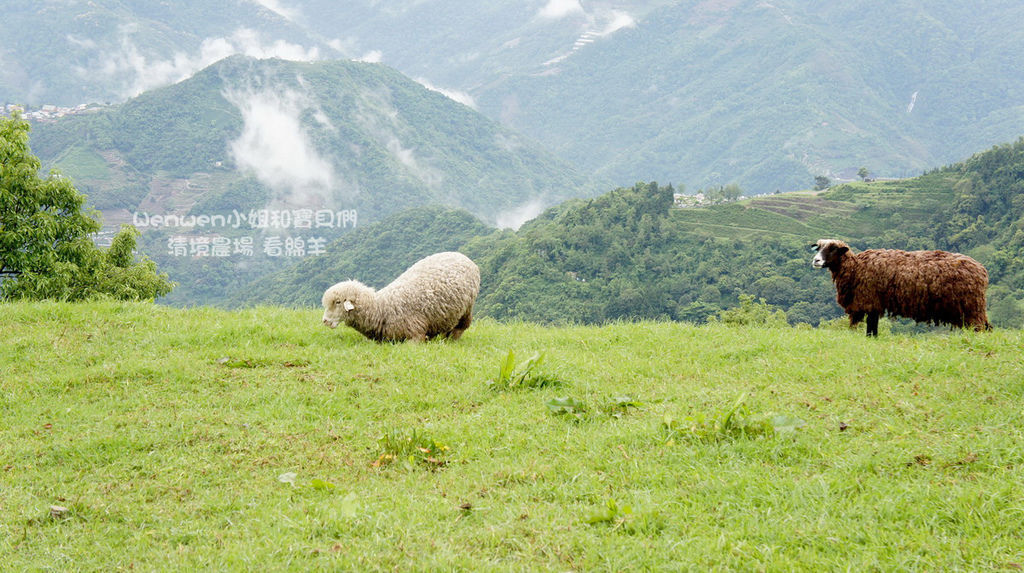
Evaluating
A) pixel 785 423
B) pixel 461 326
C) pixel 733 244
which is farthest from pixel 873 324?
pixel 733 244

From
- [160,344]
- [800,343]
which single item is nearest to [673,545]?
[800,343]

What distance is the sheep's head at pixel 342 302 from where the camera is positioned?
468 inches

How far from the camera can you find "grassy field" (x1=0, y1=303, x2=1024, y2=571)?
4777 millimetres

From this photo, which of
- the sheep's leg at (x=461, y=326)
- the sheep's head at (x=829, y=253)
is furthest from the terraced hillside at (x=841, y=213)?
the sheep's leg at (x=461, y=326)

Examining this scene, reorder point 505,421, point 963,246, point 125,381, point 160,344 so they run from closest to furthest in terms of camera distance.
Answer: point 505,421 → point 125,381 → point 160,344 → point 963,246

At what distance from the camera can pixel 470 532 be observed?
505 centimetres

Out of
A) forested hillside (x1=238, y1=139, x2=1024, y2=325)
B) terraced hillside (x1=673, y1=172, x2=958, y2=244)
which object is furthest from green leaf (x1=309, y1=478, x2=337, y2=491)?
terraced hillside (x1=673, y1=172, x2=958, y2=244)

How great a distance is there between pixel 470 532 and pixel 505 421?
110 inches

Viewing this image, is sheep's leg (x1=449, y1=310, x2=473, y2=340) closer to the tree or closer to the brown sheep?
the brown sheep

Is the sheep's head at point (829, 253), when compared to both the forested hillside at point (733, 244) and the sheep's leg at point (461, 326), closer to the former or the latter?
the sheep's leg at point (461, 326)

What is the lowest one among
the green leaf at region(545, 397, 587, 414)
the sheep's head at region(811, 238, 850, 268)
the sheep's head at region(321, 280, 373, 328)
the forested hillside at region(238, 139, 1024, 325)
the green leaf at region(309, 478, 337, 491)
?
the green leaf at region(309, 478, 337, 491)

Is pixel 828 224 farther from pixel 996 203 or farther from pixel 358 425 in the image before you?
pixel 358 425

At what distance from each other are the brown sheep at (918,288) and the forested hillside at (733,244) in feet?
176

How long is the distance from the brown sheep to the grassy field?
0.97 m
